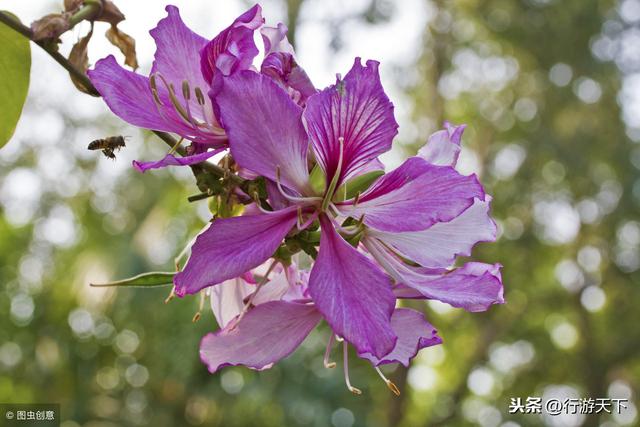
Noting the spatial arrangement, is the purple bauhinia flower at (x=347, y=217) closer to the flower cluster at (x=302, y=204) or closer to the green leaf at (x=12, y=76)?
the flower cluster at (x=302, y=204)

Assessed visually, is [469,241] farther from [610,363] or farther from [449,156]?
[610,363]

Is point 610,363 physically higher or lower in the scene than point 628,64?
lower

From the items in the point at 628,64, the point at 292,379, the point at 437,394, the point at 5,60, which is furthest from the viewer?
the point at 437,394

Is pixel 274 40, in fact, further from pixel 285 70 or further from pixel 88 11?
pixel 88 11

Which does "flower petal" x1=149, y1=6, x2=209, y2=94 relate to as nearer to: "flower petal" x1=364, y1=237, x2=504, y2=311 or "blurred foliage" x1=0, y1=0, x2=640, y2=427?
"flower petal" x1=364, y1=237, x2=504, y2=311

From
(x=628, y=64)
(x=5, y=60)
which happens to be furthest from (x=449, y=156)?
(x=628, y=64)

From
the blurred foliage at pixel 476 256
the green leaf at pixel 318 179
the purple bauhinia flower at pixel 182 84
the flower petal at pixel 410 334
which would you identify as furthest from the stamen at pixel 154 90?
the blurred foliage at pixel 476 256

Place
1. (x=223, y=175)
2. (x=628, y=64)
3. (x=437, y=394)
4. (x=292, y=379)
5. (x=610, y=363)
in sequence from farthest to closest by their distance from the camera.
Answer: (x=437, y=394) < (x=610, y=363) < (x=628, y=64) < (x=292, y=379) < (x=223, y=175)
